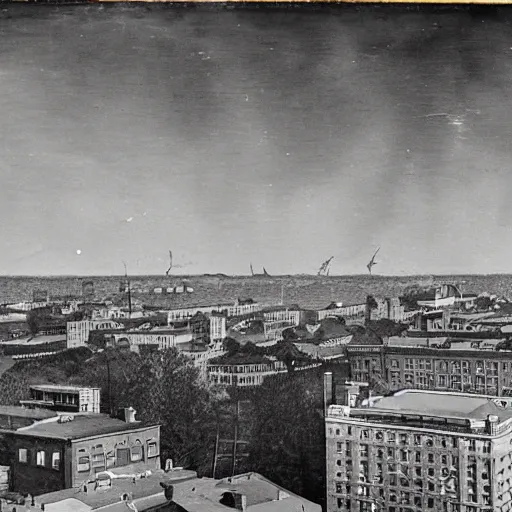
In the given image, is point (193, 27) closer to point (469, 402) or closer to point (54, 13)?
point (54, 13)

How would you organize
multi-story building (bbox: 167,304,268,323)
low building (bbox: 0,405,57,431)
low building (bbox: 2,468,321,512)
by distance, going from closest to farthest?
low building (bbox: 2,468,321,512) → low building (bbox: 0,405,57,431) → multi-story building (bbox: 167,304,268,323)

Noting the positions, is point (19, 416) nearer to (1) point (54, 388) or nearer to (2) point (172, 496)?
(1) point (54, 388)

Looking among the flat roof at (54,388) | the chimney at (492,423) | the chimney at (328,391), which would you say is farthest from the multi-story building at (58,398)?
the chimney at (492,423)

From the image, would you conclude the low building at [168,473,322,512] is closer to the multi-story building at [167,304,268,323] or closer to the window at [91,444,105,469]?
the window at [91,444,105,469]

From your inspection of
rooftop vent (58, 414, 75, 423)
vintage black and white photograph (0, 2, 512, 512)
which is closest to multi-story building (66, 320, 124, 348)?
vintage black and white photograph (0, 2, 512, 512)

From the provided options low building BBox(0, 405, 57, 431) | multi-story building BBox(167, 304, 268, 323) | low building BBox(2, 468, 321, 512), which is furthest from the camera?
multi-story building BBox(167, 304, 268, 323)

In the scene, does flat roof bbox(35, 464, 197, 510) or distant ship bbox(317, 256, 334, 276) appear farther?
distant ship bbox(317, 256, 334, 276)

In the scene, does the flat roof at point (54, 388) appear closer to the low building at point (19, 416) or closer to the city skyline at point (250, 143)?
the low building at point (19, 416)

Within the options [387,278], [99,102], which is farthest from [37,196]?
[387,278]

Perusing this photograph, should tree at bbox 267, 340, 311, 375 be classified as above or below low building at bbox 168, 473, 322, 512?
above
